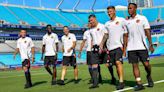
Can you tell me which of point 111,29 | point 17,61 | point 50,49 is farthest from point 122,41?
point 17,61

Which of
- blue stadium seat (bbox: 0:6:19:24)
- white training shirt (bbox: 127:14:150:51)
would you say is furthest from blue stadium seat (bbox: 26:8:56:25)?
white training shirt (bbox: 127:14:150:51)

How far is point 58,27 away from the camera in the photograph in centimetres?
7456

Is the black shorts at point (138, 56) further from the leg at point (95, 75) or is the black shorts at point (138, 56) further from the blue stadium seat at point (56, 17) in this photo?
the blue stadium seat at point (56, 17)

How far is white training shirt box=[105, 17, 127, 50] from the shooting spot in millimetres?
9482

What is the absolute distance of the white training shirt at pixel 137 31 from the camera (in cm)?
879

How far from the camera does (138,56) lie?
29.3ft

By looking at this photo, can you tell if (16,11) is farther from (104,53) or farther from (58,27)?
(104,53)

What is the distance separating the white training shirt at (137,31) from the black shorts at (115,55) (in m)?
0.49

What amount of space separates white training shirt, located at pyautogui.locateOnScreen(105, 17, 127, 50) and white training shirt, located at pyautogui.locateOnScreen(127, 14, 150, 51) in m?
0.49

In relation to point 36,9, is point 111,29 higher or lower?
lower

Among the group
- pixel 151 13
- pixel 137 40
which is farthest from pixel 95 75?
pixel 151 13

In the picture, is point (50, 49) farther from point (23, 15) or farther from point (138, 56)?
point (23, 15)

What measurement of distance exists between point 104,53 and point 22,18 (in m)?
62.5

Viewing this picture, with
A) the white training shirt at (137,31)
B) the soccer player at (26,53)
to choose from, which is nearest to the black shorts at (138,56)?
the white training shirt at (137,31)
